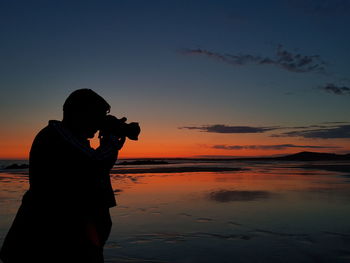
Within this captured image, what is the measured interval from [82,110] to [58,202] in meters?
0.58

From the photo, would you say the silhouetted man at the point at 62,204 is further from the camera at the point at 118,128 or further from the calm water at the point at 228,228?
the calm water at the point at 228,228

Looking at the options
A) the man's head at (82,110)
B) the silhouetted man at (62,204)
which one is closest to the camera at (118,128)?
the man's head at (82,110)

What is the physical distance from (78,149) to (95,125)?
277mm

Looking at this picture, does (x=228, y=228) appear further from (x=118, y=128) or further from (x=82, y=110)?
(x=82, y=110)

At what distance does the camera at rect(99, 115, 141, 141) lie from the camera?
7.42 feet

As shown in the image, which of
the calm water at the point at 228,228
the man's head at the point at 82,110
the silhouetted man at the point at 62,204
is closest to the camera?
the silhouetted man at the point at 62,204

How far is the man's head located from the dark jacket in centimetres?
13

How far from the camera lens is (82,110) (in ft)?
7.19

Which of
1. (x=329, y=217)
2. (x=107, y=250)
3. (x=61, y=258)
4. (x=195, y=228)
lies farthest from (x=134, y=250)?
(x=329, y=217)

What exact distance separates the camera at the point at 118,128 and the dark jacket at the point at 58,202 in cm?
22

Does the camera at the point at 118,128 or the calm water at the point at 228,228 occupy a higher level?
the camera at the point at 118,128

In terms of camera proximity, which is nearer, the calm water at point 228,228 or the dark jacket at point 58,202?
the dark jacket at point 58,202

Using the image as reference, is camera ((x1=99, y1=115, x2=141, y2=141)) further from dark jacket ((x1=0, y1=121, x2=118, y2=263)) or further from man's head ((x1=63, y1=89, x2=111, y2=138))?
dark jacket ((x1=0, y1=121, x2=118, y2=263))

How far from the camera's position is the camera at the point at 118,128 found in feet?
7.42
